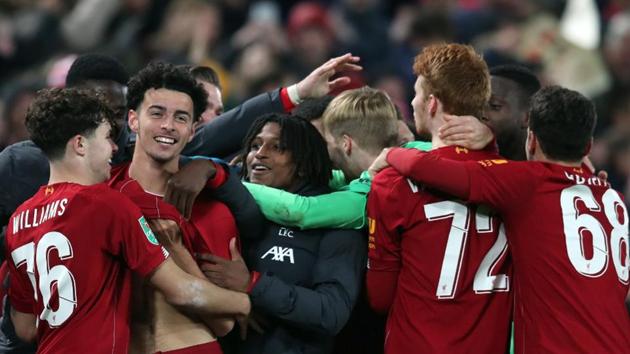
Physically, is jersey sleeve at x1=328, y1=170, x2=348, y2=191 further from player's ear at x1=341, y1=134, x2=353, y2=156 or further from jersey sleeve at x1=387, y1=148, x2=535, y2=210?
jersey sleeve at x1=387, y1=148, x2=535, y2=210

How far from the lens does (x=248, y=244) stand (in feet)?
18.2

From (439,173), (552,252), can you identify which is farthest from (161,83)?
(552,252)

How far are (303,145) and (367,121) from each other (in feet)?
1.13

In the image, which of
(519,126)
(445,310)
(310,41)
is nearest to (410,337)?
(445,310)

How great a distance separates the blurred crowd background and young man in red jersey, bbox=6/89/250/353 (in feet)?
16.9

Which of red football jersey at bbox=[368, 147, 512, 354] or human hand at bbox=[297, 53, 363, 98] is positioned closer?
red football jersey at bbox=[368, 147, 512, 354]

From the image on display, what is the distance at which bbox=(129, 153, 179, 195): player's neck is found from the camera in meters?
5.27

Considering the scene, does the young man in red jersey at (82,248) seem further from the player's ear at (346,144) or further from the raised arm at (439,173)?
the player's ear at (346,144)

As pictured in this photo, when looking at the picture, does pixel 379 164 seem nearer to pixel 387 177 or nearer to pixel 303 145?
pixel 387 177

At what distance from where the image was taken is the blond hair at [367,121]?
5742 millimetres

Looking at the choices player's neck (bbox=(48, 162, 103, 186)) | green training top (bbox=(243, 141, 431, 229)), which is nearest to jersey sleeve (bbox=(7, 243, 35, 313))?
player's neck (bbox=(48, 162, 103, 186))

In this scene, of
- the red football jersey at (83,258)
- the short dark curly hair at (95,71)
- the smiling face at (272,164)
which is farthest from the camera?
the short dark curly hair at (95,71)

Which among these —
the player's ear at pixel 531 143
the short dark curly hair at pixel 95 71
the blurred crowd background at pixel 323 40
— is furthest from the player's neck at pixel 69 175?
the blurred crowd background at pixel 323 40

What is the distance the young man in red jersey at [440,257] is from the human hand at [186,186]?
2.34 ft
